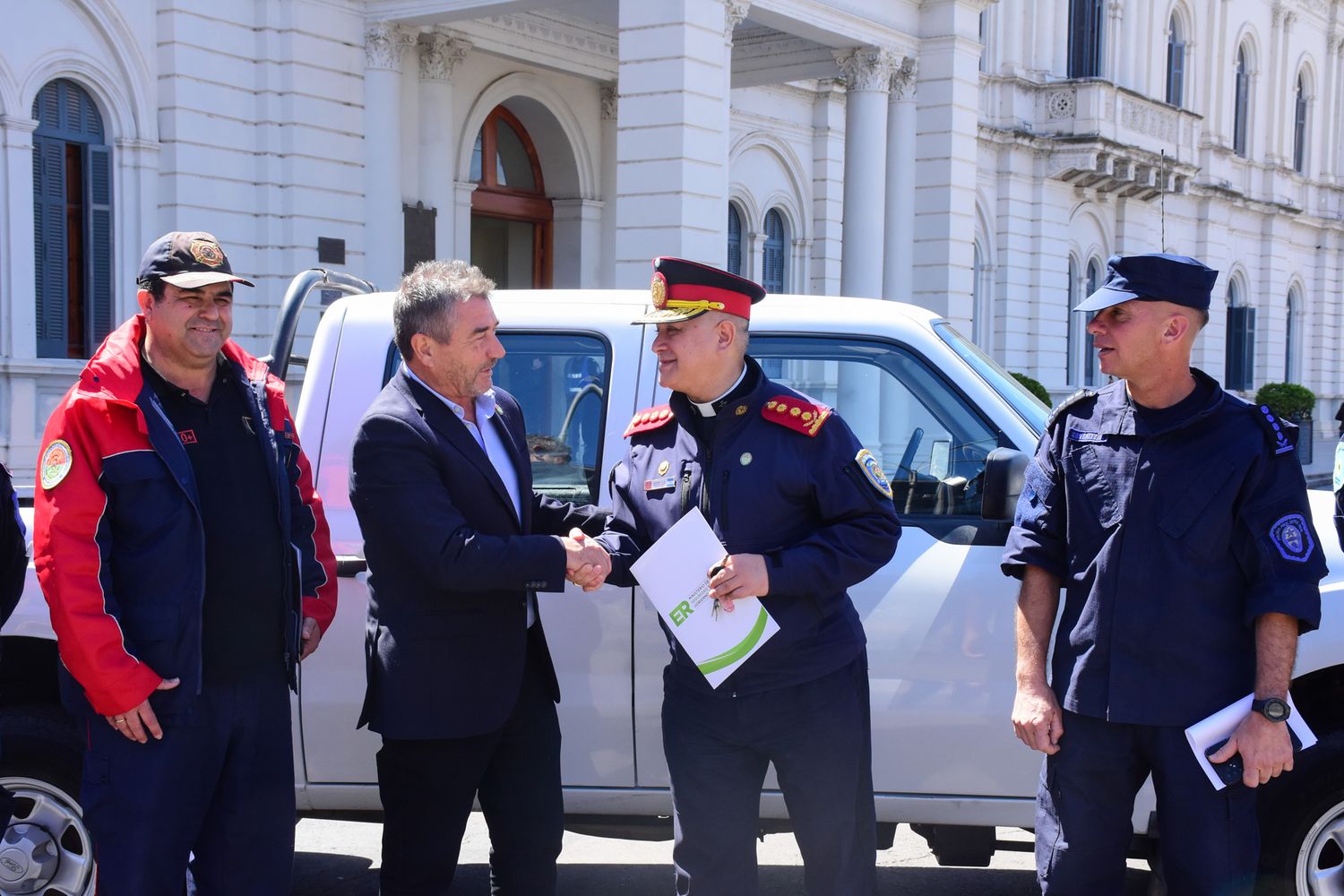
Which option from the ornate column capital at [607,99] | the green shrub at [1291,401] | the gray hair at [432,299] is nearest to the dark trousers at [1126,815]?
the gray hair at [432,299]

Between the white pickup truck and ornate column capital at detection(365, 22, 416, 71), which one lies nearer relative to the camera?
the white pickup truck

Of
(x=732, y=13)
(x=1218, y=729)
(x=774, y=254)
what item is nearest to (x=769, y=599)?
(x=1218, y=729)

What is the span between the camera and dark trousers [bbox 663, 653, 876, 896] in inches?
125

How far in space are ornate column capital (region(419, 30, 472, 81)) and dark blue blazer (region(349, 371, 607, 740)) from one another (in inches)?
574

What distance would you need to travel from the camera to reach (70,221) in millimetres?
14188

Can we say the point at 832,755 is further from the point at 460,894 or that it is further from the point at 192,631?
the point at 460,894

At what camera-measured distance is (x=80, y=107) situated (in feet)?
46.8

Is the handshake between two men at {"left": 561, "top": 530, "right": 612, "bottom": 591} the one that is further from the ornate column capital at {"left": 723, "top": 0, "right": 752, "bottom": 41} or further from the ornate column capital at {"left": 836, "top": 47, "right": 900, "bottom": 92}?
the ornate column capital at {"left": 836, "top": 47, "right": 900, "bottom": 92}

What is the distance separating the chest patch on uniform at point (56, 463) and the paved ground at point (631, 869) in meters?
A: 2.36

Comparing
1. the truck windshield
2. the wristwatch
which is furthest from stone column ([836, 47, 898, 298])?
the wristwatch

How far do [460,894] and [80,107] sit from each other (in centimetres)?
1206

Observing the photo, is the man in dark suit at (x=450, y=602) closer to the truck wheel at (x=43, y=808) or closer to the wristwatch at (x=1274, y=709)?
the truck wheel at (x=43, y=808)

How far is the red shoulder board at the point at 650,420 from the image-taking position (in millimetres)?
3457

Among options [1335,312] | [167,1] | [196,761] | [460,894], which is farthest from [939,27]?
[1335,312]
